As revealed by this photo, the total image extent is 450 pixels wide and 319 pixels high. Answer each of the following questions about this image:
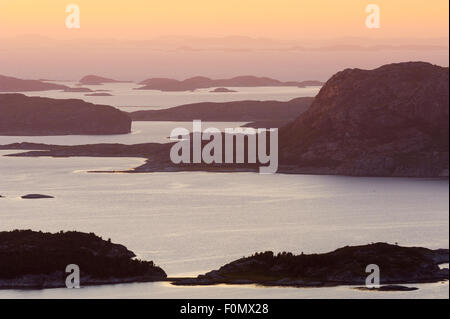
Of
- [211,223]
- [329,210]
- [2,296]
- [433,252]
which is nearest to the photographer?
[2,296]

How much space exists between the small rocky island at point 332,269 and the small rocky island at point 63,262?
4.37 meters

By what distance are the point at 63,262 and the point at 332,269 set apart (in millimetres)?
21953

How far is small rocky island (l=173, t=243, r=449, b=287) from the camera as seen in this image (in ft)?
359

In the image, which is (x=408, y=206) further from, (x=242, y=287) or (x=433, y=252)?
(x=242, y=287)

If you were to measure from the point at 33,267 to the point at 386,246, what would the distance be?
29.8 m

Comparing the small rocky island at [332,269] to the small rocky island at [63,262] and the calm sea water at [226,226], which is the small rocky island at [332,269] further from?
the small rocky island at [63,262]

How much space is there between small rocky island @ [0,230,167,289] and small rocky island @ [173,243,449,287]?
437 cm

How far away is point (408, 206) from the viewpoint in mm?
182500

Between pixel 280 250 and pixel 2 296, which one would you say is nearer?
pixel 2 296

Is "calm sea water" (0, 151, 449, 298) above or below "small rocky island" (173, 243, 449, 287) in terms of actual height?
below

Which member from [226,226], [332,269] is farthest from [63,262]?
[226,226]

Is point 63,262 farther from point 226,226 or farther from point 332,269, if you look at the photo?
point 226,226

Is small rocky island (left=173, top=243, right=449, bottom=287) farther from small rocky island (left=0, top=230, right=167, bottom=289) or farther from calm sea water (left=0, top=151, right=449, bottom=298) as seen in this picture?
small rocky island (left=0, top=230, right=167, bottom=289)
